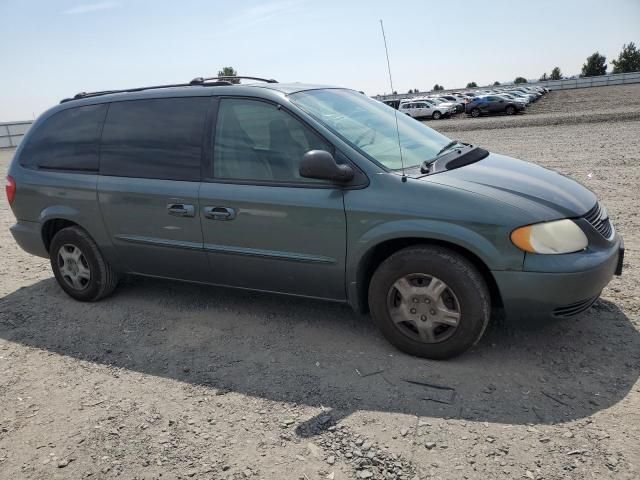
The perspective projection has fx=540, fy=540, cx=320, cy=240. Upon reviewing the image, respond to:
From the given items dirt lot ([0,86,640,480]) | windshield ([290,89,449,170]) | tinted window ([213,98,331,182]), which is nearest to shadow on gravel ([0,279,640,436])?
dirt lot ([0,86,640,480])

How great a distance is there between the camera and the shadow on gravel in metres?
3.07

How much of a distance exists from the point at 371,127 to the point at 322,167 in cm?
84

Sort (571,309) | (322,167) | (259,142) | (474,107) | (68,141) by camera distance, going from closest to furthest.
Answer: (571,309) < (322,167) < (259,142) < (68,141) < (474,107)

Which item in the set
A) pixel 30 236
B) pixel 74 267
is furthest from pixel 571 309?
pixel 30 236

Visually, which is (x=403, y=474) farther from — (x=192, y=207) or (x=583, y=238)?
(x=192, y=207)

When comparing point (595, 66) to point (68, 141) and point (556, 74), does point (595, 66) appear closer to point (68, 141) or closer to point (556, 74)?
point (556, 74)

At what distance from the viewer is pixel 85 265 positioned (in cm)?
491

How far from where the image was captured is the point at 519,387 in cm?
315

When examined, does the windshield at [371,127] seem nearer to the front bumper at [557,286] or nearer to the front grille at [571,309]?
the front bumper at [557,286]

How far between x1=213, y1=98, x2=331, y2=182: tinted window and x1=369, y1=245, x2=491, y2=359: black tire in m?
0.84

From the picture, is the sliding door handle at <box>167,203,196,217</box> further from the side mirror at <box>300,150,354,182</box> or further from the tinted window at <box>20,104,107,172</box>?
the side mirror at <box>300,150,354,182</box>

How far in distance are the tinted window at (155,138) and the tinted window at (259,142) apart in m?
0.20

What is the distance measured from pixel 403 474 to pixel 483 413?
65cm

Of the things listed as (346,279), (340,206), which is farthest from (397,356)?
(340,206)
